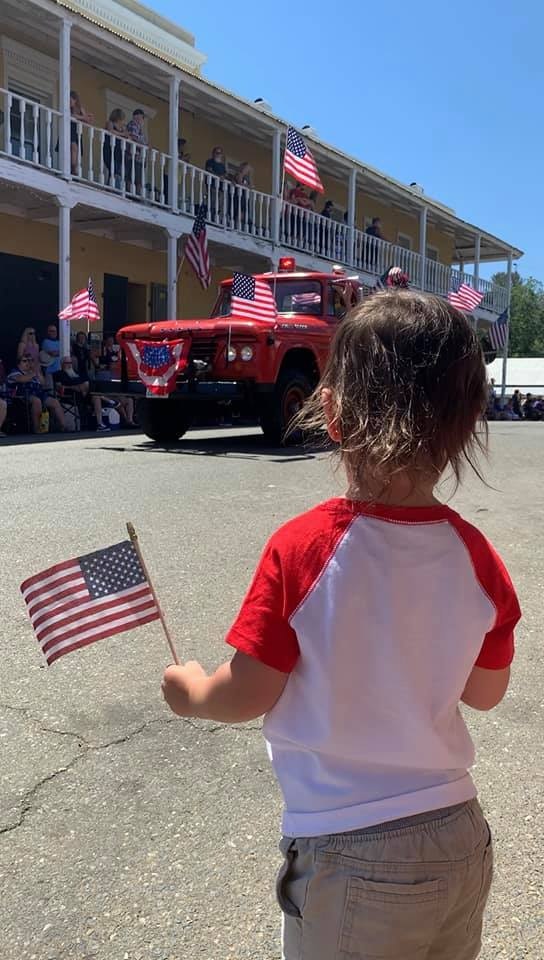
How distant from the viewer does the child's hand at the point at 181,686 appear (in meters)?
1.38

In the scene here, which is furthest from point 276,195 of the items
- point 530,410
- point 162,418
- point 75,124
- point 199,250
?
point 530,410

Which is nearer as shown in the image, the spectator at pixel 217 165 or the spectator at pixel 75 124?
the spectator at pixel 75 124

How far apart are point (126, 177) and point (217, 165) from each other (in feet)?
9.05

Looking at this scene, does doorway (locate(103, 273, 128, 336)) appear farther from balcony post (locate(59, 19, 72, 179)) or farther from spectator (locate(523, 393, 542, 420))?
spectator (locate(523, 393, 542, 420))

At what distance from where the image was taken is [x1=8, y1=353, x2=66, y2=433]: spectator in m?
12.8

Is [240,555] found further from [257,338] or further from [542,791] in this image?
[257,338]

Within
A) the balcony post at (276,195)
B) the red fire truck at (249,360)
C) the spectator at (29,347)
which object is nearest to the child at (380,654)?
the red fire truck at (249,360)

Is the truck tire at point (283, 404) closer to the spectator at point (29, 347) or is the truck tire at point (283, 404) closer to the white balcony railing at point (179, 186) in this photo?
the spectator at point (29, 347)

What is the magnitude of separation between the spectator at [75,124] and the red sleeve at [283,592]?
1479 centimetres

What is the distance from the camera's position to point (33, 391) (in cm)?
1303

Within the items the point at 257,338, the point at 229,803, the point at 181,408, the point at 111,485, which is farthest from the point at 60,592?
the point at 181,408

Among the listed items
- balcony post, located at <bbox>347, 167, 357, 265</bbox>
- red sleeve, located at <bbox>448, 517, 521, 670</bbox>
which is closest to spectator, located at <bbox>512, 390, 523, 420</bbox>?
balcony post, located at <bbox>347, 167, 357, 265</bbox>

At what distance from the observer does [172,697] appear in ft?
4.67

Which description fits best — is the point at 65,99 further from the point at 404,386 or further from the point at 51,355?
the point at 404,386
